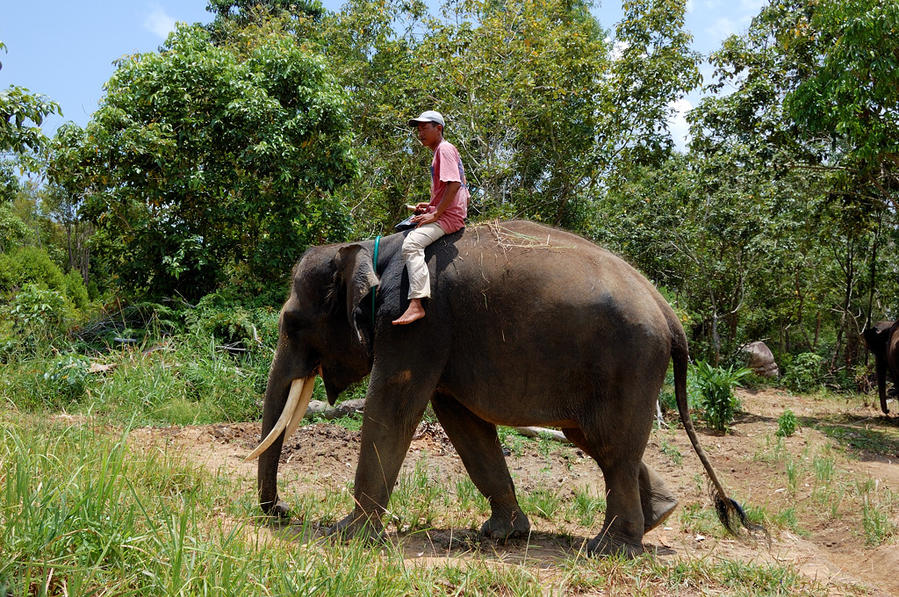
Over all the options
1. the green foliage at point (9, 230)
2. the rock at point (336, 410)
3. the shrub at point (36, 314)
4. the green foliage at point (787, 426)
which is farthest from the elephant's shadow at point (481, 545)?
the green foliage at point (9, 230)

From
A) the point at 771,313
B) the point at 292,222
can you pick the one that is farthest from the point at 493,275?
the point at 771,313

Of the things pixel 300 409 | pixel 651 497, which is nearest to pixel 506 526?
pixel 651 497

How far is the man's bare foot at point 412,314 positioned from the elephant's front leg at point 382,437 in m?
0.35

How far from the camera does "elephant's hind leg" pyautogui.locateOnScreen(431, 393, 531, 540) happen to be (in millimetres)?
5035

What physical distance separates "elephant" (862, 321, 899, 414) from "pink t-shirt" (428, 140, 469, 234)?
990cm

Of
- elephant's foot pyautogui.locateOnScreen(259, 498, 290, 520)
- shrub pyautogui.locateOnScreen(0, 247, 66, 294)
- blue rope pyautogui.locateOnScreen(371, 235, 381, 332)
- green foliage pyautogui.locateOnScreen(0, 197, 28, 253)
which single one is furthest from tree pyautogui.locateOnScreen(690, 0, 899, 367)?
green foliage pyautogui.locateOnScreen(0, 197, 28, 253)

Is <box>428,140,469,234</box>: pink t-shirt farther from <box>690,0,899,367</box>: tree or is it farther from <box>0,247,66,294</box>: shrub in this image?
<box>0,247,66,294</box>: shrub

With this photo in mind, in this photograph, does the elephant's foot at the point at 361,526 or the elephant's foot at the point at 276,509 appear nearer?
the elephant's foot at the point at 361,526

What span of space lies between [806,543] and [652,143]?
33.6 ft

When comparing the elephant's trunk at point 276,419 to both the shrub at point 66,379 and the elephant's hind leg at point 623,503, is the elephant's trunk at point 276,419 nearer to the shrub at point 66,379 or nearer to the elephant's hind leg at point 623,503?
the elephant's hind leg at point 623,503

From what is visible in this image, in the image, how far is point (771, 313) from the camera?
21.1m

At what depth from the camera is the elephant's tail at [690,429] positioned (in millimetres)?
4719

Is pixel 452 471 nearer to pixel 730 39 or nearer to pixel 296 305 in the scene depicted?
pixel 296 305

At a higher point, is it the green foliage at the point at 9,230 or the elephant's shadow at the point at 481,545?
the green foliage at the point at 9,230
